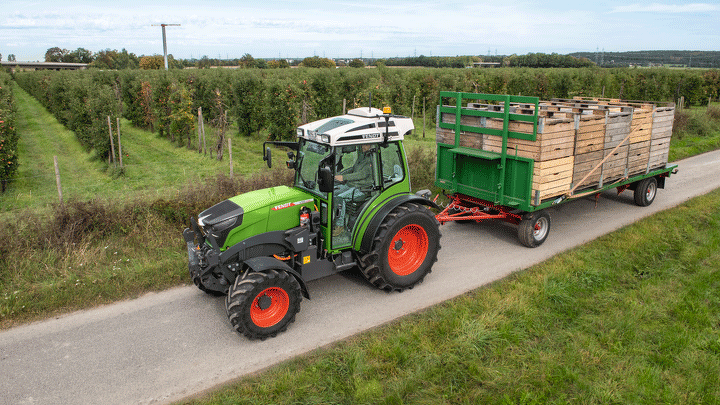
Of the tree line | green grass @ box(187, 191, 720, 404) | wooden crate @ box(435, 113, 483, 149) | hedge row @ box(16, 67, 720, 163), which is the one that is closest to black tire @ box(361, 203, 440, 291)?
green grass @ box(187, 191, 720, 404)

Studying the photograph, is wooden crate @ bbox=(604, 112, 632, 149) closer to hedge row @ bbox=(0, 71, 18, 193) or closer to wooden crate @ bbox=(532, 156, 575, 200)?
wooden crate @ bbox=(532, 156, 575, 200)

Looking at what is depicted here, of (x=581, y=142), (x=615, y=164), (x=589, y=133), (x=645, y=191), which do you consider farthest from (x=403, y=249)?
(x=645, y=191)

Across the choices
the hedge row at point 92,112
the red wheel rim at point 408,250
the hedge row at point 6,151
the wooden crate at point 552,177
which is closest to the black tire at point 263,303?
the red wheel rim at point 408,250

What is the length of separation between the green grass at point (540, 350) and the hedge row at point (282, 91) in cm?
458

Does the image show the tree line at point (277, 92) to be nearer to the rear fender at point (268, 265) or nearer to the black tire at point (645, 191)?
the black tire at point (645, 191)

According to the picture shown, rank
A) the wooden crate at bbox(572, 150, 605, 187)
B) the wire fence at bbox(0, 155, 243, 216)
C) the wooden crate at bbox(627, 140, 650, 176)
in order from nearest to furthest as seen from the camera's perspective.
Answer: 1. the wooden crate at bbox(572, 150, 605, 187)
2. the wooden crate at bbox(627, 140, 650, 176)
3. the wire fence at bbox(0, 155, 243, 216)

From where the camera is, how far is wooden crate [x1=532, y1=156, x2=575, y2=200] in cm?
754

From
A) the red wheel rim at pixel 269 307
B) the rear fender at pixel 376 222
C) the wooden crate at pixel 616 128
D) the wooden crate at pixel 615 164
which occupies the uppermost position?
the wooden crate at pixel 616 128

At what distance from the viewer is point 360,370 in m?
4.80

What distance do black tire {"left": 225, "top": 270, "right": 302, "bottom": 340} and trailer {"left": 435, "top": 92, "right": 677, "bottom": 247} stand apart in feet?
11.9

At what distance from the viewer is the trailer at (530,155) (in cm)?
759

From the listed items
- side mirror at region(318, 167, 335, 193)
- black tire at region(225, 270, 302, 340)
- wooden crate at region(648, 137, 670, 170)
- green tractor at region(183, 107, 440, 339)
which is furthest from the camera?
wooden crate at region(648, 137, 670, 170)

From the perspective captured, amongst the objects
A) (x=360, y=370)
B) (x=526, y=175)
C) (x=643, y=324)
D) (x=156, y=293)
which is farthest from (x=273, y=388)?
(x=526, y=175)

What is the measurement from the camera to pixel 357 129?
602 cm
